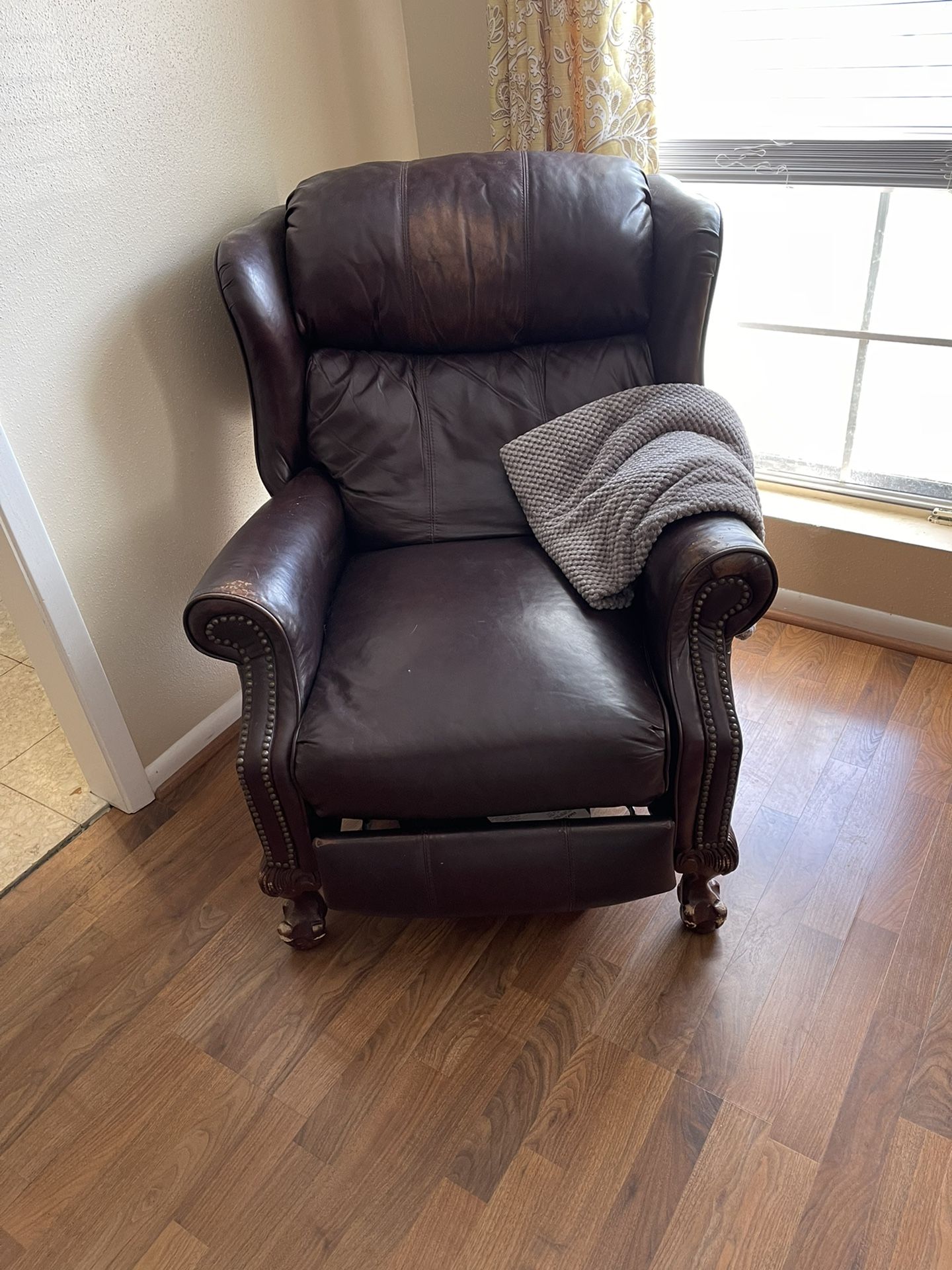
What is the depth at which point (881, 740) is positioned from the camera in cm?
192

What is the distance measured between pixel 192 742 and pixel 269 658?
69 centimetres

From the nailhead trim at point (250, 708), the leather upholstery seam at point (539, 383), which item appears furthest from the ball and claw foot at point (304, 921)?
the leather upholstery seam at point (539, 383)

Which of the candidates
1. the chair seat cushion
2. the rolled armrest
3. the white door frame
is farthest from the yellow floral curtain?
the white door frame

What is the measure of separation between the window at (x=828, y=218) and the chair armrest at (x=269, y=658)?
1.31 metres

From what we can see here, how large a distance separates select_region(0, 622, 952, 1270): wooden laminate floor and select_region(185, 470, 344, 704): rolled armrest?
53 cm

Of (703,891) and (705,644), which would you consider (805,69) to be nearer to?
(705,644)

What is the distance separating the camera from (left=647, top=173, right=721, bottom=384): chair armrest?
1697mm

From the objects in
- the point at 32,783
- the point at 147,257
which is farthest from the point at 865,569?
the point at 32,783

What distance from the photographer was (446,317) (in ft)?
5.89

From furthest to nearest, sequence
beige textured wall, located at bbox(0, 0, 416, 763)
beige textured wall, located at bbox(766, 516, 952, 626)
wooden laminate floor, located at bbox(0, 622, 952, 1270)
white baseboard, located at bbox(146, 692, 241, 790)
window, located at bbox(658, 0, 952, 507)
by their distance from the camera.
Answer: beige textured wall, located at bbox(766, 516, 952, 626), white baseboard, located at bbox(146, 692, 241, 790), window, located at bbox(658, 0, 952, 507), beige textured wall, located at bbox(0, 0, 416, 763), wooden laminate floor, located at bbox(0, 622, 952, 1270)

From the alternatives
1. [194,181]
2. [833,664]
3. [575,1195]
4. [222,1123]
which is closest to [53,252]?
[194,181]

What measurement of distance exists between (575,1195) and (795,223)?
75.6 inches

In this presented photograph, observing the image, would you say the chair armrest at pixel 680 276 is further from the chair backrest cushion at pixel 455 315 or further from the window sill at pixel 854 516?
the window sill at pixel 854 516

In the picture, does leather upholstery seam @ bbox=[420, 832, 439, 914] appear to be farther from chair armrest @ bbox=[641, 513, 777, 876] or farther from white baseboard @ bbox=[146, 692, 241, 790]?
white baseboard @ bbox=[146, 692, 241, 790]
